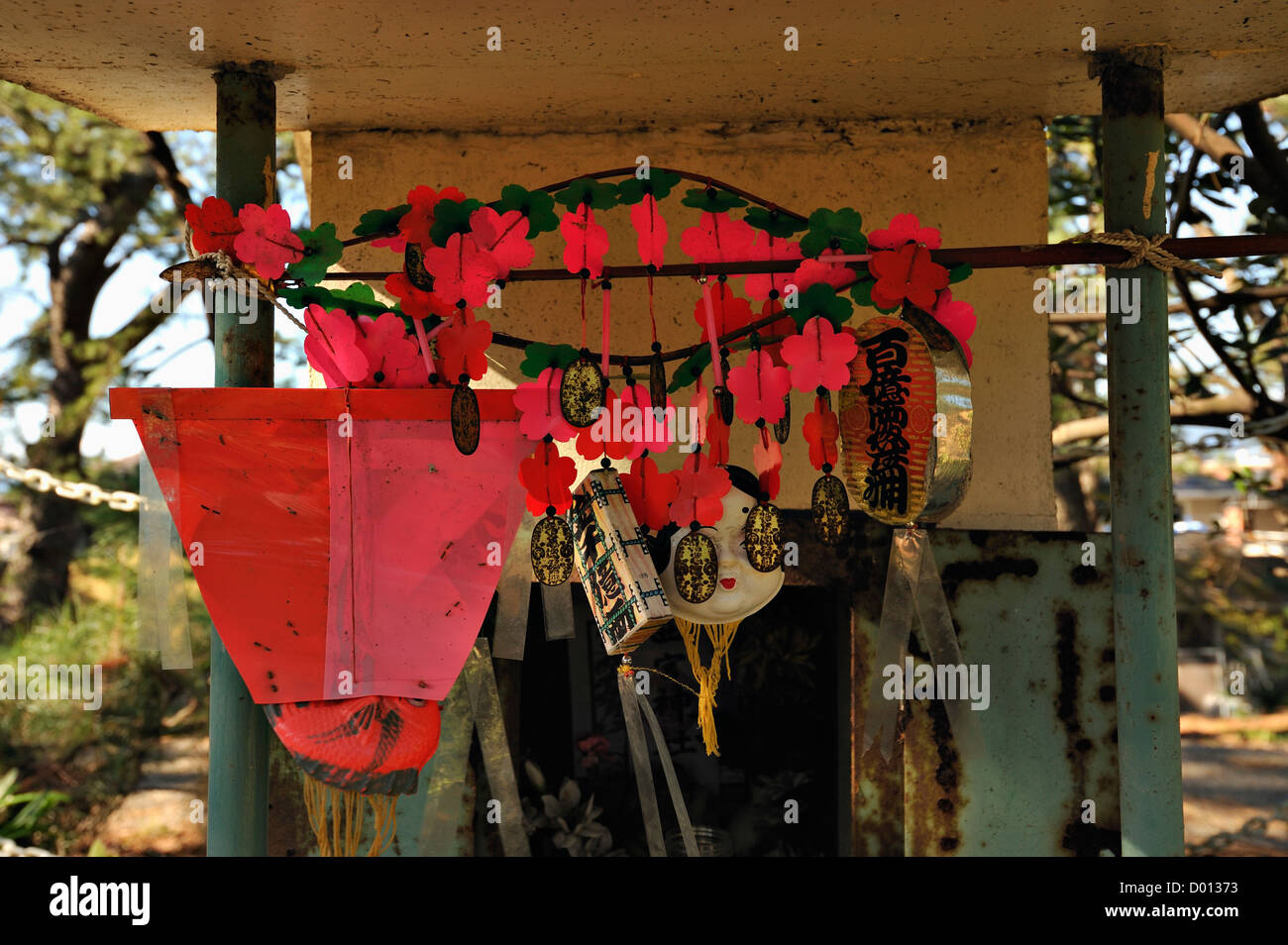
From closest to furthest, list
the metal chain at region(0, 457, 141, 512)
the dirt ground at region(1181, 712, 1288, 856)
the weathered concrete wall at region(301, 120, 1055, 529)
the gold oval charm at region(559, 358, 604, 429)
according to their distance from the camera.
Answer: the gold oval charm at region(559, 358, 604, 429) → the weathered concrete wall at region(301, 120, 1055, 529) → the metal chain at region(0, 457, 141, 512) → the dirt ground at region(1181, 712, 1288, 856)

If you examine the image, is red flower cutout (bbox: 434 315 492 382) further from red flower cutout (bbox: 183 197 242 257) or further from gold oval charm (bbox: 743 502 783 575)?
gold oval charm (bbox: 743 502 783 575)

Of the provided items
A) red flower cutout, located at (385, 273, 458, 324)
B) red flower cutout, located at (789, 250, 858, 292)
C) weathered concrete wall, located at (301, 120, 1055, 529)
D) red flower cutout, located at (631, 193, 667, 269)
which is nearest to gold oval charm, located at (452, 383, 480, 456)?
Result: red flower cutout, located at (385, 273, 458, 324)

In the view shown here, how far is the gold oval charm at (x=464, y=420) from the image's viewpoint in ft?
5.40

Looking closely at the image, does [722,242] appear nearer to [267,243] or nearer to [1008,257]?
[1008,257]

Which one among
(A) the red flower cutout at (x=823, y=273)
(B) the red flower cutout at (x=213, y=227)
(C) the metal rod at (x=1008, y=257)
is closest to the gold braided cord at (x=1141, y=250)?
(C) the metal rod at (x=1008, y=257)

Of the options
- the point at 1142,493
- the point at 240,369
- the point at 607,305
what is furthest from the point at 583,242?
the point at 1142,493

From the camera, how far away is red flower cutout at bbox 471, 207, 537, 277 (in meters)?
1.63

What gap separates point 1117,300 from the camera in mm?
2014

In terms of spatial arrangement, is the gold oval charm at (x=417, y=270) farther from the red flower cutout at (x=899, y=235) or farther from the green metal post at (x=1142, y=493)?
the green metal post at (x=1142, y=493)

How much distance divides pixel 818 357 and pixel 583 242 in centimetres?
44

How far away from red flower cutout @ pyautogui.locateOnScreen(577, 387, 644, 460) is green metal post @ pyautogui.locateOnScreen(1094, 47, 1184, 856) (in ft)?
3.48

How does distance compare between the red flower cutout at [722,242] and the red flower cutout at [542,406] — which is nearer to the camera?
the red flower cutout at [542,406]

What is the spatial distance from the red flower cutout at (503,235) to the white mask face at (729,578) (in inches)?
21.1
